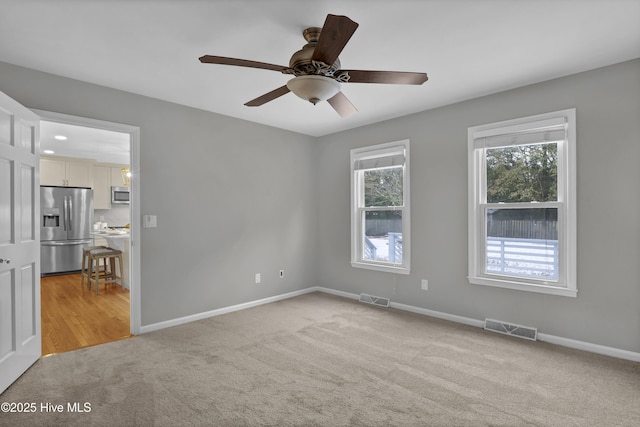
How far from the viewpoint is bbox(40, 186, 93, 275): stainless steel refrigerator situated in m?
6.54

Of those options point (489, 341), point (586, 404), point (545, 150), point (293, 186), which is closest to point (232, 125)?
point (293, 186)

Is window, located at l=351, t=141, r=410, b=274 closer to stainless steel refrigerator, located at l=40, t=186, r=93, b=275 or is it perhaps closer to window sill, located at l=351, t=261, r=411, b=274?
window sill, located at l=351, t=261, r=411, b=274

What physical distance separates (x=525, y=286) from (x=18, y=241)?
4.46 metres

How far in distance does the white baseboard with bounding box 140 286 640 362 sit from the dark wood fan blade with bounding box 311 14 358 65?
3.16m

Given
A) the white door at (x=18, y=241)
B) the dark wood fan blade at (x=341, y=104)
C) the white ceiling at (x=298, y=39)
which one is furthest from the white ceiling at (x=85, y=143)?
the dark wood fan blade at (x=341, y=104)

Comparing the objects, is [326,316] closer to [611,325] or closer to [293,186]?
[293,186]

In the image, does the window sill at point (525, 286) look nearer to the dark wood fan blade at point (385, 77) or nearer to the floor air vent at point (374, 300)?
the floor air vent at point (374, 300)

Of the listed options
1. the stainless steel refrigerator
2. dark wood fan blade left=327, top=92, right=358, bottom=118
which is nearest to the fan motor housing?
dark wood fan blade left=327, top=92, right=358, bottom=118

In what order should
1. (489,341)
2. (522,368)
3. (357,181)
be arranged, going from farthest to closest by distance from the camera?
(357,181) → (489,341) → (522,368)

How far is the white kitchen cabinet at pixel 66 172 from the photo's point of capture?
661 centimetres

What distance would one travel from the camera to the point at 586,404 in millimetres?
2186

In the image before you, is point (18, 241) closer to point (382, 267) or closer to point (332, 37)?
point (332, 37)

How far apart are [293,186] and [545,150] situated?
3190 millimetres

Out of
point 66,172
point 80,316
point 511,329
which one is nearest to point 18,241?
point 80,316
